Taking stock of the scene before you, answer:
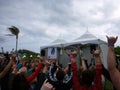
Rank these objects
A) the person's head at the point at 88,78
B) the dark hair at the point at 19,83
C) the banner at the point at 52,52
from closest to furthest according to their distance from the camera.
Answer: the dark hair at the point at 19,83
the person's head at the point at 88,78
the banner at the point at 52,52

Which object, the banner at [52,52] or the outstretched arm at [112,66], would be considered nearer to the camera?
the outstretched arm at [112,66]

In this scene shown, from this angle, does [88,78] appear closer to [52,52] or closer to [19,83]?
[19,83]

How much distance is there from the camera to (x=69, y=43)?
1647 centimetres

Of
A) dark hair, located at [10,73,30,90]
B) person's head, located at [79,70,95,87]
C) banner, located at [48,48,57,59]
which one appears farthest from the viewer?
banner, located at [48,48,57,59]

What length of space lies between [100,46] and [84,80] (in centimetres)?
1089

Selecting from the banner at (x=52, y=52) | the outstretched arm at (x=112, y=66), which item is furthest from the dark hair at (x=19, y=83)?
the banner at (x=52, y=52)

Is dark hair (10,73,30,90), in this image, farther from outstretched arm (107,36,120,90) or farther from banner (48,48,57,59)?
banner (48,48,57,59)

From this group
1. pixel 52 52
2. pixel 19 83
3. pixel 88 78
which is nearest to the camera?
pixel 19 83

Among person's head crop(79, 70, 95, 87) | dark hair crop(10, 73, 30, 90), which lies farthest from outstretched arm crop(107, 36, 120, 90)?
person's head crop(79, 70, 95, 87)

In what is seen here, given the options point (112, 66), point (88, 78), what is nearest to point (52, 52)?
point (88, 78)

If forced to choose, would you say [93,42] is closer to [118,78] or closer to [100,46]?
[100,46]

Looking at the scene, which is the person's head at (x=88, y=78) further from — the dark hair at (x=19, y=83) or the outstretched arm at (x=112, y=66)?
the dark hair at (x=19, y=83)

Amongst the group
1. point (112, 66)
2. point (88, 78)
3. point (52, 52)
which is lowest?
point (88, 78)

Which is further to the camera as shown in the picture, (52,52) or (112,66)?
(52,52)
